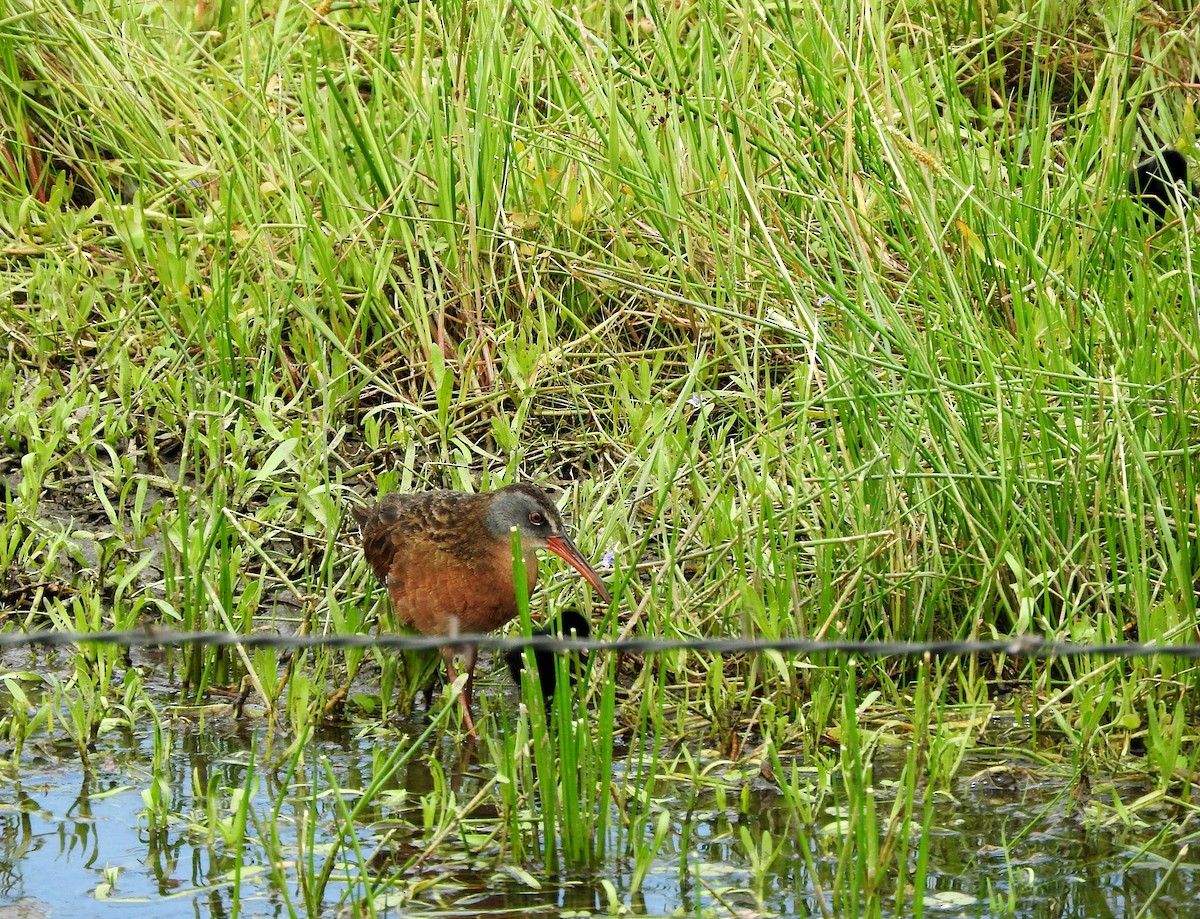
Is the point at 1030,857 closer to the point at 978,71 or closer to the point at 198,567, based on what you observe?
the point at 198,567

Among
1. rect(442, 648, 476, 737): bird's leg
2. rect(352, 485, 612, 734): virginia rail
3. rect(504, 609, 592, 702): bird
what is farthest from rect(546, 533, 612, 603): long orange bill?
rect(442, 648, 476, 737): bird's leg

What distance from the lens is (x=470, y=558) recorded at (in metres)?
4.91

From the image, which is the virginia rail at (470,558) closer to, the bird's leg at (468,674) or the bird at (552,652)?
the bird's leg at (468,674)

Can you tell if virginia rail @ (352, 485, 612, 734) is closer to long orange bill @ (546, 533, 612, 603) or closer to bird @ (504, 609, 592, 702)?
long orange bill @ (546, 533, 612, 603)

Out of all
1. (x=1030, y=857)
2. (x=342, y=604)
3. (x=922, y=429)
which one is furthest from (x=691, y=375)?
(x=1030, y=857)

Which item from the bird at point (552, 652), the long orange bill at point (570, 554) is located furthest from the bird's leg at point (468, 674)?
the long orange bill at point (570, 554)

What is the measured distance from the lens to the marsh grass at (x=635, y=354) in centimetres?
468

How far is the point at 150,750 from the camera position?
4648 mm

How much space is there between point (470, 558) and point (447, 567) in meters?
0.07

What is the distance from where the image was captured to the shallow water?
147 inches

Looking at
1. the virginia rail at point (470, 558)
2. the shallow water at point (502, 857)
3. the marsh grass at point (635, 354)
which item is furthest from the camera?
the virginia rail at point (470, 558)

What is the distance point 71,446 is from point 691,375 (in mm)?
2228

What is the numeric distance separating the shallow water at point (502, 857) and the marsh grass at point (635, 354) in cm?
11

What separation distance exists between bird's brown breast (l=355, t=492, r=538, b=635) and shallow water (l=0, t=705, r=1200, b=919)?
1.86 ft
